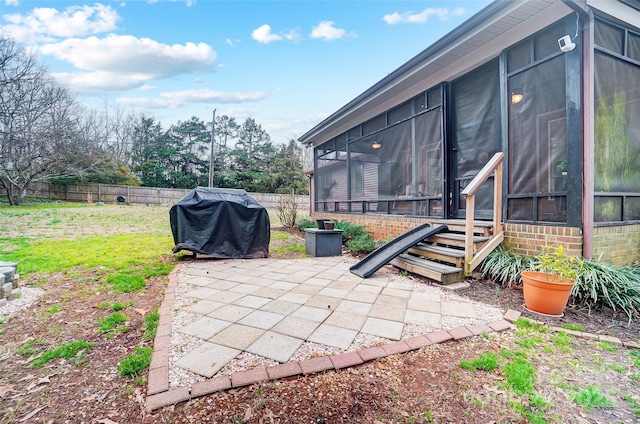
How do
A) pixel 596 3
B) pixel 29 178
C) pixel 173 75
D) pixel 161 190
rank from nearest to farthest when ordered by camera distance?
pixel 596 3
pixel 173 75
pixel 29 178
pixel 161 190

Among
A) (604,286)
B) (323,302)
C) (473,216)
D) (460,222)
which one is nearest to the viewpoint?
(604,286)

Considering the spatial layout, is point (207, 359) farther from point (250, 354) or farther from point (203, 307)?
point (203, 307)

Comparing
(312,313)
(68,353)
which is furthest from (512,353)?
(68,353)

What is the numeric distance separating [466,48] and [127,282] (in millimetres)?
5434

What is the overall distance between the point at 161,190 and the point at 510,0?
826 inches

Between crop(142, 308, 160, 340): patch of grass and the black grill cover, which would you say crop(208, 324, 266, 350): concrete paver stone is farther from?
the black grill cover

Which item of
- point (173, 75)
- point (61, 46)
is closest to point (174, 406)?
point (61, 46)

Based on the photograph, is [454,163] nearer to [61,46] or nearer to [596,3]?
[596,3]

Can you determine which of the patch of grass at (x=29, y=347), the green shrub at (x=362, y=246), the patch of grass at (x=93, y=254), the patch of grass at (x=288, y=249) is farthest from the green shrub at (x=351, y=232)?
the patch of grass at (x=29, y=347)

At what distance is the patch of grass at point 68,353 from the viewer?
1.78 meters

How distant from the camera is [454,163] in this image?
15.2ft

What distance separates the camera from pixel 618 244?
3.24m

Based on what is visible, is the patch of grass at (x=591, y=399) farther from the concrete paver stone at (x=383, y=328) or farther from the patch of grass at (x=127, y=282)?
the patch of grass at (x=127, y=282)

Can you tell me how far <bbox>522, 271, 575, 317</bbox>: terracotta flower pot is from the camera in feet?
7.85
